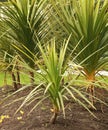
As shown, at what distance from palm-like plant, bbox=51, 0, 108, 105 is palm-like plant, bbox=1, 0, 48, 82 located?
0.95 m

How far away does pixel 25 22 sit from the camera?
6910 mm

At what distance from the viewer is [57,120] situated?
214 inches

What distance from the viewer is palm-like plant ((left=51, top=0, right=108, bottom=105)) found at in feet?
18.9

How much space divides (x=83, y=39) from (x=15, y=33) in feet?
4.99

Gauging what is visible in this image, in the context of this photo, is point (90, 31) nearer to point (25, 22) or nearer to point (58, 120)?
point (58, 120)

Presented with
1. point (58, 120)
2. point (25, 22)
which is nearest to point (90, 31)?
point (58, 120)

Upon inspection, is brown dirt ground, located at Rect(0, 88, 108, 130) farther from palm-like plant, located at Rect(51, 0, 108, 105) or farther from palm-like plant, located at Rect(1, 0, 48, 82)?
palm-like plant, located at Rect(1, 0, 48, 82)

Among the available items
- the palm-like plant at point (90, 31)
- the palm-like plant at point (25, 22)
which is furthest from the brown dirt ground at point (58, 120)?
the palm-like plant at point (25, 22)

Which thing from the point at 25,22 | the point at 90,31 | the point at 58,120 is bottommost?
the point at 58,120

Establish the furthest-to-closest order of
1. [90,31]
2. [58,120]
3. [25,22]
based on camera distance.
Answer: [25,22] → [90,31] → [58,120]

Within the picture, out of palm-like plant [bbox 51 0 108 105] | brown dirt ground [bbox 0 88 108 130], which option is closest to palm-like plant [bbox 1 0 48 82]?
palm-like plant [bbox 51 0 108 105]

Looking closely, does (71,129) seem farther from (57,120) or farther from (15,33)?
(15,33)

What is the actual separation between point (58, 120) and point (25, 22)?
2.10 metres

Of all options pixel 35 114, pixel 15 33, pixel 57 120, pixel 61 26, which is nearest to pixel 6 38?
pixel 15 33
